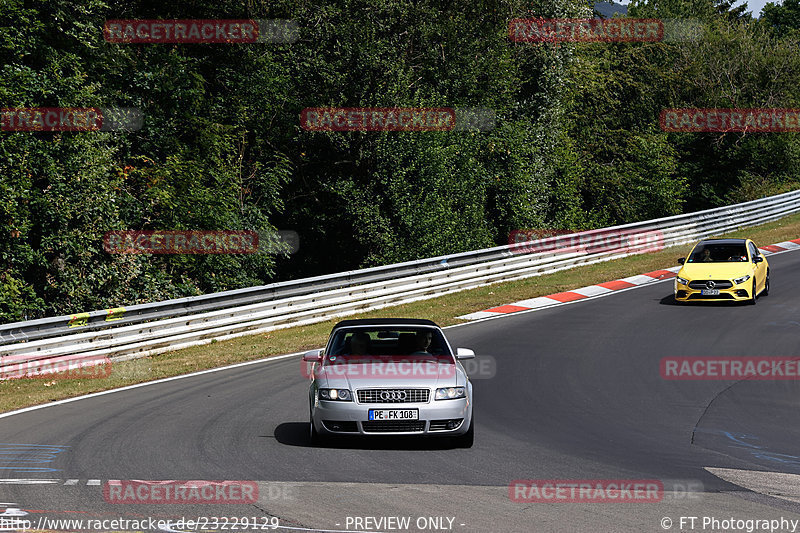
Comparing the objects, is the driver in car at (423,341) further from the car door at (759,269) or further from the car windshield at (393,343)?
the car door at (759,269)

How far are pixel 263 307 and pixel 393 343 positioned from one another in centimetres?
1079

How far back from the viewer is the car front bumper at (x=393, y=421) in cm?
976

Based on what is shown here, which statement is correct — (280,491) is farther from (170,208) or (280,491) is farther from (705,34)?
(705,34)

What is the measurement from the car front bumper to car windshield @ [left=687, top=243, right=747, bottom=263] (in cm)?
1496

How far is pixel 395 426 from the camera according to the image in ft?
32.1

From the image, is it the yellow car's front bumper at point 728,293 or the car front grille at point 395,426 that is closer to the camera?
the car front grille at point 395,426

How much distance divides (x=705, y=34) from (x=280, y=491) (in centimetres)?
5665

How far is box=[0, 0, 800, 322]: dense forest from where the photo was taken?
22641mm

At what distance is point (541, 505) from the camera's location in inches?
299

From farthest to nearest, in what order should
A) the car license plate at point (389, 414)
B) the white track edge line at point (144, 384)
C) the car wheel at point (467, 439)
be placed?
the white track edge line at point (144, 384) → the car wheel at point (467, 439) → the car license plate at point (389, 414)

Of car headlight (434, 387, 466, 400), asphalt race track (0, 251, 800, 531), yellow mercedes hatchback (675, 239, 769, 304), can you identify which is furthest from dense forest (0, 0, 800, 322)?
car headlight (434, 387, 466, 400)

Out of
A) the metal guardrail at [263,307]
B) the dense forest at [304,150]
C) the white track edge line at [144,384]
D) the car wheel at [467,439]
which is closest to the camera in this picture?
the car wheel at [467,439]

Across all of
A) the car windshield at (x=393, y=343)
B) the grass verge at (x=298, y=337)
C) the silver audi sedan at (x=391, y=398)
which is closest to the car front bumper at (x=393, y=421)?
the silver audi sedan at (x=391, y=398)

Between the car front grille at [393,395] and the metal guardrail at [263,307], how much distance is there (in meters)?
9.04
